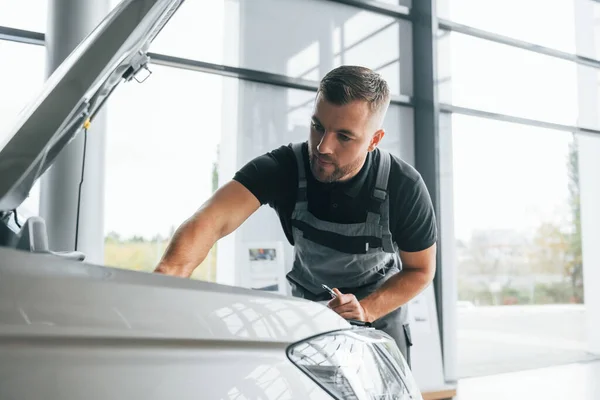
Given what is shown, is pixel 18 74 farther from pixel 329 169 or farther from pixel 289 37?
pixel 329 169

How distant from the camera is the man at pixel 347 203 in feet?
5.62

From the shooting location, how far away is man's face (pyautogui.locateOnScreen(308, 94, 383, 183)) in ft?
5.57

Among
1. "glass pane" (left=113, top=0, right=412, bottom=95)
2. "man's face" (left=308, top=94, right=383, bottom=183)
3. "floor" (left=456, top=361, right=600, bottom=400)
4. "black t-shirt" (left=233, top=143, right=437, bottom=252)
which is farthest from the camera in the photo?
"floor" (left=456, top=361, right=600, bottom=400)

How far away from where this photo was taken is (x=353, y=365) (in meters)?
0.80

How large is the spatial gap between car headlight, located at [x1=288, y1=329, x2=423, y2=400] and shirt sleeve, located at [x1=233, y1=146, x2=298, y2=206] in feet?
3.01

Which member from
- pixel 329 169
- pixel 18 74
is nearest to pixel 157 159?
pixel 18 74

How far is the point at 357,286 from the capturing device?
6.47 ft

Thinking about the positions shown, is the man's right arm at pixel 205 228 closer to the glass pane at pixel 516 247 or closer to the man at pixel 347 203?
the man at pixel 347 203

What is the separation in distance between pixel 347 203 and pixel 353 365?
3.54 ft

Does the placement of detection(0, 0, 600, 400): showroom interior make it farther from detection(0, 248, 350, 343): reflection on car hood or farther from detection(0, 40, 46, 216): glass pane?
detection(0, 248, 350, 343): reflection on car hood

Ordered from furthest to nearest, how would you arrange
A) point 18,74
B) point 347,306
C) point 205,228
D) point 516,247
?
point 516,247 < point 18,74 < point 205,228 < point 347,306

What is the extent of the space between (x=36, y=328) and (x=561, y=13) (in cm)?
679

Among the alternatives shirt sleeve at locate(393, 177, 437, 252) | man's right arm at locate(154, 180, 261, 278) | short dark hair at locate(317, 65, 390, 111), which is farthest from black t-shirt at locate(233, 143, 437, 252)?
short dark hair at locate(317, 65, 390, 111)

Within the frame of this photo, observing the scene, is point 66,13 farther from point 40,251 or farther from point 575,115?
point 575,115
